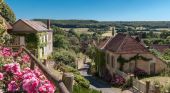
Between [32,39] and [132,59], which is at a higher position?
[32,39]

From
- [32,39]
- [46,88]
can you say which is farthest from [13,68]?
[32,39]

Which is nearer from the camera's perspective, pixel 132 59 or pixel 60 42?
pixel 132 59

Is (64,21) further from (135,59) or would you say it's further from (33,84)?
(33,84)

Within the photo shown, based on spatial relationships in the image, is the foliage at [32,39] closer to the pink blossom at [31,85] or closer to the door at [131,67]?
the door at [131,67]

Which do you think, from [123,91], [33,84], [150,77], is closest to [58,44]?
[150,77]

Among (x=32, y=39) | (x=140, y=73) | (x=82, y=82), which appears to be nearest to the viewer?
(x=82, y=82)

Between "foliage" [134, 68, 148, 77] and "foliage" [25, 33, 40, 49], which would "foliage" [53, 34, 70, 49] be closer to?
"foliage" [25, 33, 40, 49]

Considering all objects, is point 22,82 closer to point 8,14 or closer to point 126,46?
point 126,46

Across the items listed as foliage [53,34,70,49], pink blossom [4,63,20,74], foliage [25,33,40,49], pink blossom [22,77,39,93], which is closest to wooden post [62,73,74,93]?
pink blossom [22,77,39,93]
